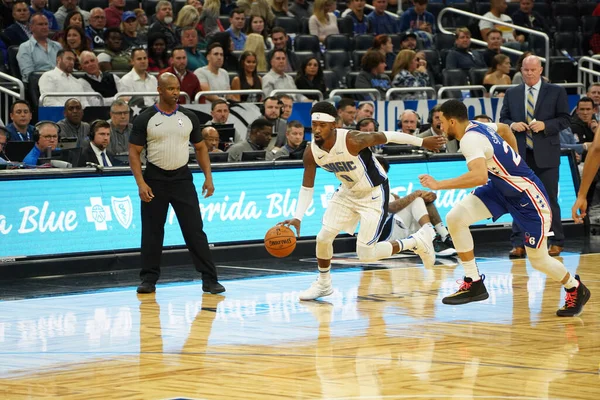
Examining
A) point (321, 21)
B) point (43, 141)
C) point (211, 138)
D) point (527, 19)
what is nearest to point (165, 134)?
point (43, 141)

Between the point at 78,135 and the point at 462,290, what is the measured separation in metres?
6.13

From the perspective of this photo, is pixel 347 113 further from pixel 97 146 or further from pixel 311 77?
pixel 97 146

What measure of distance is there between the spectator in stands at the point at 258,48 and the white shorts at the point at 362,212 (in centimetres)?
740

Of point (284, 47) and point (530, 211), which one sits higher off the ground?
point (284, 47)

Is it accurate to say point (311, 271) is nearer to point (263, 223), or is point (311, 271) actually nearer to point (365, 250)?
point (263, 223)

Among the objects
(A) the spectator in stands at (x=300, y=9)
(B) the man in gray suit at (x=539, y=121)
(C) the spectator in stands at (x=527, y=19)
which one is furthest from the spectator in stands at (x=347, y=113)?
(C) the spectator in stands at (x=527, y=19)

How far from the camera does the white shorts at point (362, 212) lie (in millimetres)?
10992

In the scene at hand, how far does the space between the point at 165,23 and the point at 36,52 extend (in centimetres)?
239

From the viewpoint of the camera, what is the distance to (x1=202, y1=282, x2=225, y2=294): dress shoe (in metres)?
11.7

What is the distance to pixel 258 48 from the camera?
60.5 ft

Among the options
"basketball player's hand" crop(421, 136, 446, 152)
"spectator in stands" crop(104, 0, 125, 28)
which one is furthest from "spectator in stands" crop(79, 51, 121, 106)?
"basketball player's hand" crop(421, 136, 446, 152)

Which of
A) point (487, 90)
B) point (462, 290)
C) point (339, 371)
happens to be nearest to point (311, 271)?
point (462, 290)

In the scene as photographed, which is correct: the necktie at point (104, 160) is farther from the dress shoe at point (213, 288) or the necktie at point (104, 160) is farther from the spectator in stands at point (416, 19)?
the spectator in stands at point (416, 19)

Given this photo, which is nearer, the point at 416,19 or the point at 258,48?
the point at 258,48
